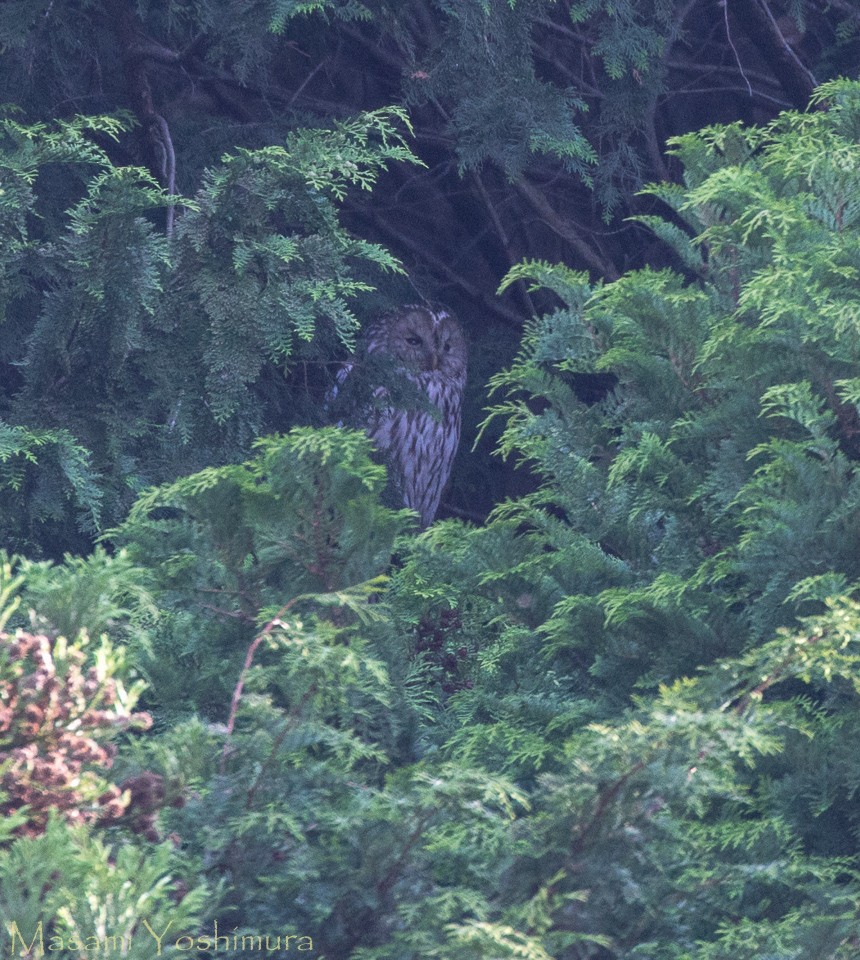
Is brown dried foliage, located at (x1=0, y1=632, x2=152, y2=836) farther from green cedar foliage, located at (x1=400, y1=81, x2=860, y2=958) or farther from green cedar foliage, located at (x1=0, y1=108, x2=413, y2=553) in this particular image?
green cedar foliage, located at (x1=0, y1=108, x2=413, y2=553)

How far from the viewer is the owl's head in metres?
4.20

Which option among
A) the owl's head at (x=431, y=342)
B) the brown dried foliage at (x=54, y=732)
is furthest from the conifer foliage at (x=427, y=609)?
the owl's head at (x=431, y=342)

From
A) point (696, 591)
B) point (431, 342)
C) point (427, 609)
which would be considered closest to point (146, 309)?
point (427, 609)

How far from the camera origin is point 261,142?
3059 mm

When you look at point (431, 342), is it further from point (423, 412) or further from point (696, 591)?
point (696, 591)

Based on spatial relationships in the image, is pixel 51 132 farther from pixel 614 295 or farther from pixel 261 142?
pixel 614 295

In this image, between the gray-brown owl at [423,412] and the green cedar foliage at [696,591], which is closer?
the green cedar foliage at [696,591]

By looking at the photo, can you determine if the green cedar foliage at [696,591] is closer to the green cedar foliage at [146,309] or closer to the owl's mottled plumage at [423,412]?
the green cedar foliage at [146,309]

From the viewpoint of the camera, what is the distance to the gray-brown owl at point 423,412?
12.8 ft

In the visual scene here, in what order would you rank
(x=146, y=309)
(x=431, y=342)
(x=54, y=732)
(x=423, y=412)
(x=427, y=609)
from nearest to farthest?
(x=54, y=732)
(x=427, y=609)
(x=146, y=309)
(x=423, y=412)
(x=431, y=342)

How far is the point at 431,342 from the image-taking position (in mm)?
Answer: 4234

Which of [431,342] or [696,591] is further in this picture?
[431,342]

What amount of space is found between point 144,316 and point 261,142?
2.68ft

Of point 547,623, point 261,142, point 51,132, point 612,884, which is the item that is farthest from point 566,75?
point 612,884
